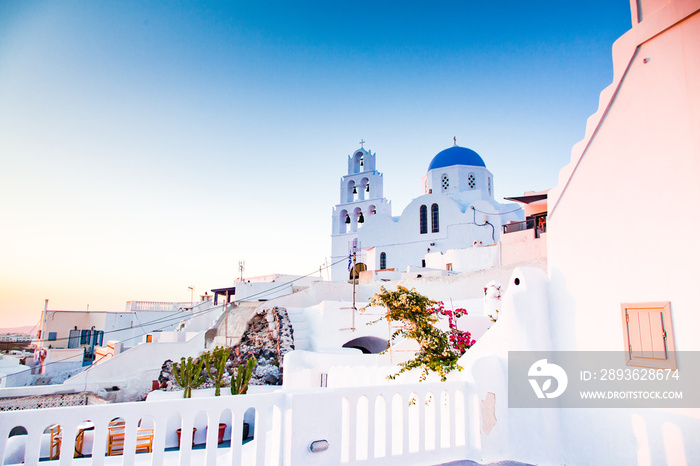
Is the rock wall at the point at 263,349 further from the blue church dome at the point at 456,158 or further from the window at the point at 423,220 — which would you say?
the blue church dome at the point at 456,158

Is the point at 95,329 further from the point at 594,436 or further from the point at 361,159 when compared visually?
the point at 594,436

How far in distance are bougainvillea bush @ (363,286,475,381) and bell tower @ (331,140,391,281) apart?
27563 millimetres

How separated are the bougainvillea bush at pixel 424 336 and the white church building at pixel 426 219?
16056 mm

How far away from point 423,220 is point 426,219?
Answer: 0.25 metres

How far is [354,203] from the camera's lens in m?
37.1

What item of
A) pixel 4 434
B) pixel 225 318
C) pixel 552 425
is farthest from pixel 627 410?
pixel 225 318

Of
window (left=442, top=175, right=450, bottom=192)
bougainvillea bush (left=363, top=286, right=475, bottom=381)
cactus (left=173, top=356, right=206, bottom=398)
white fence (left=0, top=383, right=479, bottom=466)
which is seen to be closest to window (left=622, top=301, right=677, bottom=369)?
white fence (left=0, top=383, right=479, bottom=466)

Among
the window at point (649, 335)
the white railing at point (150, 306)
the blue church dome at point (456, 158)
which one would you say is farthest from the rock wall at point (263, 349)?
the blue church dome at point (456, 158)

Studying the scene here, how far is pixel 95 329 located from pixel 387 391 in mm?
34590

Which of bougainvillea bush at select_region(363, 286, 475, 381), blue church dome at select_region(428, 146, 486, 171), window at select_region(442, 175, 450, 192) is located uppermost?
blue church dome at select_region(428, 146, 486, 171)

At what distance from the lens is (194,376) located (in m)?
15.3

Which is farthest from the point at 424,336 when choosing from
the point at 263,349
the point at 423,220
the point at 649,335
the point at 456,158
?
the point at 456,158

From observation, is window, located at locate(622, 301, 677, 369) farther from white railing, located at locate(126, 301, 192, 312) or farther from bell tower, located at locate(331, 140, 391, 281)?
white railing, located at locate(126, 301, 192, 312)

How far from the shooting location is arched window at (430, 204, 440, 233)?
29.8 metres
